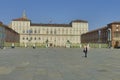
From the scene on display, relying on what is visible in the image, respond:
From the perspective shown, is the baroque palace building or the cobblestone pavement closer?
the cobblestone pavement

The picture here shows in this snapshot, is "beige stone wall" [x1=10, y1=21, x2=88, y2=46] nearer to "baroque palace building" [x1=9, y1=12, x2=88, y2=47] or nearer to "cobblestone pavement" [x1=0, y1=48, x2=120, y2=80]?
"baroque palace building" [x1=9, y1=12, x2=88, y2=47]

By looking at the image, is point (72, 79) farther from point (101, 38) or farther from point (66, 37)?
point (66, 37)

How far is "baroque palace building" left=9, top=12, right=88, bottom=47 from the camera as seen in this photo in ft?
523

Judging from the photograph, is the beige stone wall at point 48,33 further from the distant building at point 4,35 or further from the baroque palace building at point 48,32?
the distant building at point 4,35

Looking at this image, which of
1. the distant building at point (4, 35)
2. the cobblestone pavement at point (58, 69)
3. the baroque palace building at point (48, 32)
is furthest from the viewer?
the baroque palace building at point (48, 32)

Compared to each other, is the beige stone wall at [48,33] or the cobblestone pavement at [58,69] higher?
the beige stone wall at [48,33]

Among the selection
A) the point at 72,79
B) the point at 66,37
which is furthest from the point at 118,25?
the point at 72,79

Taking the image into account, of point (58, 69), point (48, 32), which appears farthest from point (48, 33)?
point (58, 69)

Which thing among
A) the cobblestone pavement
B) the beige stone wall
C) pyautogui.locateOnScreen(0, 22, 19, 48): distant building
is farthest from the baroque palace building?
the cobblestone pavement

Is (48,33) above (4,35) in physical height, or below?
above

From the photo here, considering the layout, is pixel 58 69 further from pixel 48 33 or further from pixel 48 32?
pixel 48 32

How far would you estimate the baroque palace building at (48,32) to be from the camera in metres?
159

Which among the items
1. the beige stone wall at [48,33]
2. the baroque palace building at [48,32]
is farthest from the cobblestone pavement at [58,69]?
the beige stone wall at [48,33]

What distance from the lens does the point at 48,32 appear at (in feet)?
531
